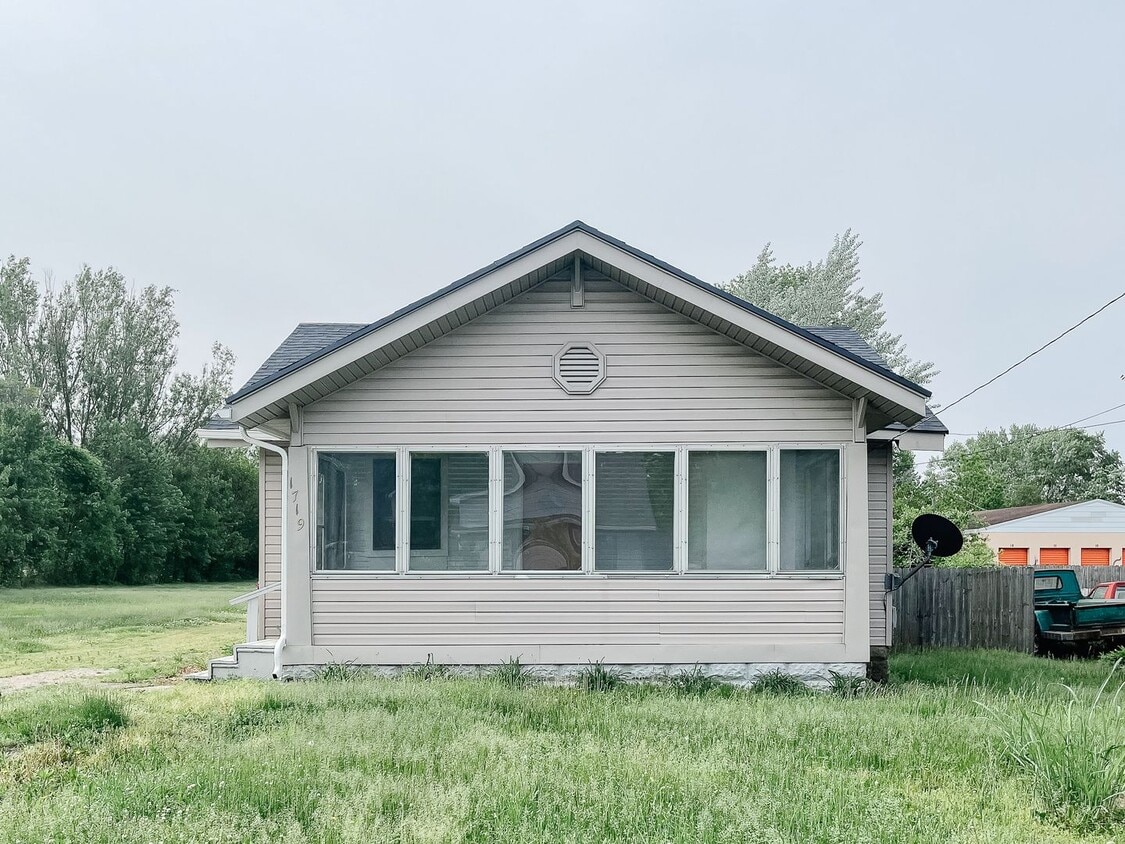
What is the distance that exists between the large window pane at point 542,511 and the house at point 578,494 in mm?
20

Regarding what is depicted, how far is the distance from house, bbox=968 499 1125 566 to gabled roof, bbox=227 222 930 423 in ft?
101

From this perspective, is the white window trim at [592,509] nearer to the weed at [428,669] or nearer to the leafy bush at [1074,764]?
the weed at [428,669]

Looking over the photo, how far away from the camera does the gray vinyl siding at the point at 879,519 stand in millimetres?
11336

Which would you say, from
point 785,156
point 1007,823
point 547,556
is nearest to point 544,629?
point 547,556

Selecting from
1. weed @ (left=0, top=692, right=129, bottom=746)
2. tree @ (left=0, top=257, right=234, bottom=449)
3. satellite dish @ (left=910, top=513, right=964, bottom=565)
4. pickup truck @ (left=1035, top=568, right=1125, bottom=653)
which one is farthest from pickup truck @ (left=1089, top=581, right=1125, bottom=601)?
tree @ (left=0, top=257, right=234, bottom=449)

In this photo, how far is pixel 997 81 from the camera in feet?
84.4

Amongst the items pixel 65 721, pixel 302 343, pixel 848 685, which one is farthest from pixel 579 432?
pixel 65 721

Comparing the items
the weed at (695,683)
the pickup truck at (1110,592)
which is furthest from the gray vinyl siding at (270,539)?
the pickup truck at (1110,592)

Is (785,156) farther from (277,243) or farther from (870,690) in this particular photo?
(870,690)

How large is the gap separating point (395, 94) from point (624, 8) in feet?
35.5

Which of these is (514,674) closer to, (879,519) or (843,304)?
(879,519)

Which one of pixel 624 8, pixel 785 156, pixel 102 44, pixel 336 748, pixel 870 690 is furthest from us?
pixel 785 156

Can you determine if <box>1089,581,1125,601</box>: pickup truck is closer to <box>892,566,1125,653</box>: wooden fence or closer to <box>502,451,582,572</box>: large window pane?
<box>892,566,1125,653</box>: wooden fence

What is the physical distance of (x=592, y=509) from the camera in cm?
918
